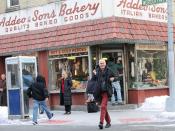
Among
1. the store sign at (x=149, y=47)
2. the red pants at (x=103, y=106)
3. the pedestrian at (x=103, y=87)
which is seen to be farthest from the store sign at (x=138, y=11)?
the red pants at (x=103, y=106)

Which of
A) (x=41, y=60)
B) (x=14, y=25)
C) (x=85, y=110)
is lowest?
(x=85, y=110)

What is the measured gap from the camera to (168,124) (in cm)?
1351

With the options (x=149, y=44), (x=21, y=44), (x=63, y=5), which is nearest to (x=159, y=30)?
(x=149, y=44)

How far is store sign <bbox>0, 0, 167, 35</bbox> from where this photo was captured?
19.5 m

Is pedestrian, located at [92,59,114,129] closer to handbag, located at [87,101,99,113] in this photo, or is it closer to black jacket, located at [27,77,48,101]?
black jacket, located at [27,77,48,101]

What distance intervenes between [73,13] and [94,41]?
2.03 metres

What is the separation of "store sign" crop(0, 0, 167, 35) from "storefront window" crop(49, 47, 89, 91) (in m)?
1.48

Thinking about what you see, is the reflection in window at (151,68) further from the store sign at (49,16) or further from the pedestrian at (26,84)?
the pedestrian at (26,84)

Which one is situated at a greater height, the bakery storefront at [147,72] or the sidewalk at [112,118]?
the bakery storefront at [147,72]

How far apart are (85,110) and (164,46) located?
471 centimetres

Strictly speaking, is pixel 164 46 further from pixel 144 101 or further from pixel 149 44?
pixel 144 101

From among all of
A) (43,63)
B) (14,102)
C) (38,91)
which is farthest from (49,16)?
(38,91)

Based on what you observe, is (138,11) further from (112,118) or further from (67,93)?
(112,118)

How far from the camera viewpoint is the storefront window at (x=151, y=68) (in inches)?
799
